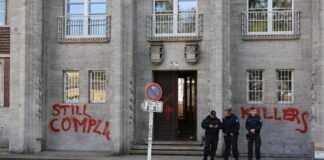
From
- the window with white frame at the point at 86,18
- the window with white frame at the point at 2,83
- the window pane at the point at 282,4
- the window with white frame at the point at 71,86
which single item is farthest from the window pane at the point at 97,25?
the window pane at the point at 282,4

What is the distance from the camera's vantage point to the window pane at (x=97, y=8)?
24609mm

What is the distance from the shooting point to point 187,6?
945 inches

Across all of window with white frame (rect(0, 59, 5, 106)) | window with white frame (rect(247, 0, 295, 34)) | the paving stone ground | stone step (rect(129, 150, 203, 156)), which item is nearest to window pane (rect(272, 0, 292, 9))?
window with white frame (rect(247, 0, 295, 34))

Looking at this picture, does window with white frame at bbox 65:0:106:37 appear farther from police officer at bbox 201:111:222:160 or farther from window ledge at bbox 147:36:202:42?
police officer at bbox 201:111:222:160

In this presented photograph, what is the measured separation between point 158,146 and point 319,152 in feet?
26.1

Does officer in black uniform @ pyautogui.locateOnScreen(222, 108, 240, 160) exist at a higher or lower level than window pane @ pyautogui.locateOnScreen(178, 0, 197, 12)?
lower

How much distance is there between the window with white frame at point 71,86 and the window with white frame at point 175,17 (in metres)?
4.08

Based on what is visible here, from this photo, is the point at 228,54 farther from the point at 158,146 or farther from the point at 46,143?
the point at 46,143

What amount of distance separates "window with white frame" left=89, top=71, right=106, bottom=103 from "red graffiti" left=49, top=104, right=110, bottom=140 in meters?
0.60

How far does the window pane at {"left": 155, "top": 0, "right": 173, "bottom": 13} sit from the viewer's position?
79.5 feet

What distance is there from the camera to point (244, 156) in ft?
75.5

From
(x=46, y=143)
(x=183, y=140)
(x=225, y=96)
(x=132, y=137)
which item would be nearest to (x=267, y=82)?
(x=225, y=96)

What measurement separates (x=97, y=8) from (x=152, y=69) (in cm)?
363

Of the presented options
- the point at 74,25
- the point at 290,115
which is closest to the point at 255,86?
the point at 290,115
